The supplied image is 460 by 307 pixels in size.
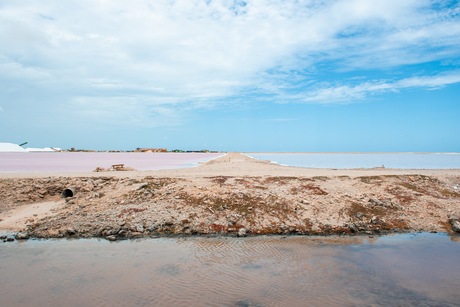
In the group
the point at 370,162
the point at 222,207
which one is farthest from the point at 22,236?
the point at 370,162

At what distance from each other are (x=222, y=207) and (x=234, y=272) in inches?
158

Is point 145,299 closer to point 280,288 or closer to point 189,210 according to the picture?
point 280,288

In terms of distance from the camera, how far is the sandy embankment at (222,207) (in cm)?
933

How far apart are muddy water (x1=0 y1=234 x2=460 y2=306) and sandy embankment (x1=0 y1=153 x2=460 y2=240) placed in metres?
0.69

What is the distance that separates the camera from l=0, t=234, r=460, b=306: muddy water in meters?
5.31

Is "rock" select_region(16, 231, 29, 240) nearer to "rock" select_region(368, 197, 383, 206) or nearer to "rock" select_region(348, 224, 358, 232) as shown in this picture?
"rock" select_region(348, 224, 358, 232)

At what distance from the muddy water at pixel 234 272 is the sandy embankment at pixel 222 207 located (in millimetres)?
→ 692

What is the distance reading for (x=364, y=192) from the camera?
475 inches

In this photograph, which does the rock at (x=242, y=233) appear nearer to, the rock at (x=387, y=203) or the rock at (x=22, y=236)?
the rock at (x=387, y=203)

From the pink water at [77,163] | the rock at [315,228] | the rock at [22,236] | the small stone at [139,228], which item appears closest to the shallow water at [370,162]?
the pink water at [77,163]

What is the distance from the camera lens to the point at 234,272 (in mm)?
6469

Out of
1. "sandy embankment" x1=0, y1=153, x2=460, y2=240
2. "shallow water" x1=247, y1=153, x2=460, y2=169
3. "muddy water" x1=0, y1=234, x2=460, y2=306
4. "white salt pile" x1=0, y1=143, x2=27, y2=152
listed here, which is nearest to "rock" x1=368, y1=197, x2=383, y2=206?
"sandy embankment" x1=0, y1=153, x2=460, y2=240

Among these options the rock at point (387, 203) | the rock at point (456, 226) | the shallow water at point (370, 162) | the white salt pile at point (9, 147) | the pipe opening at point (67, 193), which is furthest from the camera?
the white salt pile at point (9, 147)

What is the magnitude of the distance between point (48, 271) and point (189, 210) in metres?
4.80
